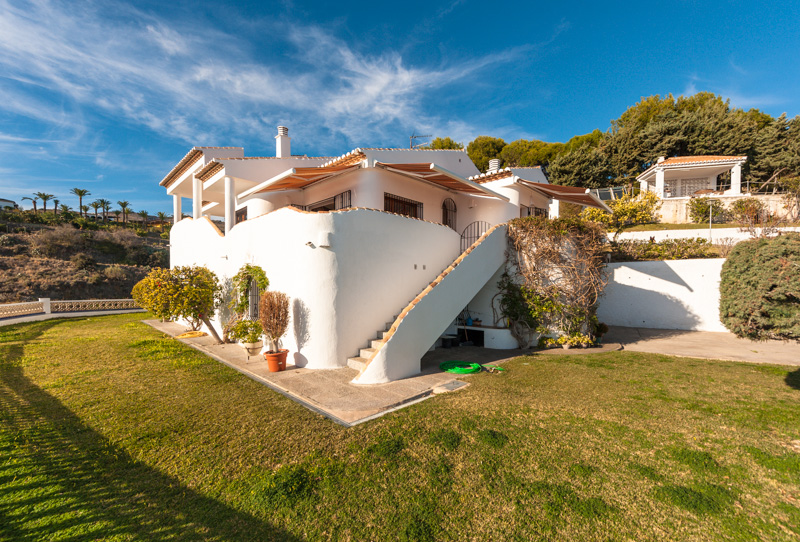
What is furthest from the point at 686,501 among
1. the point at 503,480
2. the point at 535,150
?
the point at 535,150

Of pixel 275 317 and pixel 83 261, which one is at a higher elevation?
pixel 83 261

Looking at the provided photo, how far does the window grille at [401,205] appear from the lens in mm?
13641

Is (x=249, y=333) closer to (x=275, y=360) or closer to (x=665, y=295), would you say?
(x=275, y=360)

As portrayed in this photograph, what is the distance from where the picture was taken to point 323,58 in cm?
1817

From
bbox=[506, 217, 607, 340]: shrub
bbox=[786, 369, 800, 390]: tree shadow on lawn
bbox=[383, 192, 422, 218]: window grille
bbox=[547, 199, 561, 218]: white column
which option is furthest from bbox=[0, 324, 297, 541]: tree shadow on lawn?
bbox=[547, 199, 561, 218]: white column

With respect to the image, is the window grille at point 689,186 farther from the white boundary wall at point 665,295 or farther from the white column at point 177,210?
the white column at point 177,210

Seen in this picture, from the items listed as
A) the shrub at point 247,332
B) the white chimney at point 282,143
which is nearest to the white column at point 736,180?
the white chimney at point 282,143

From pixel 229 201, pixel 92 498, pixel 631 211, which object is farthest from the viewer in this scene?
pixel 631 211

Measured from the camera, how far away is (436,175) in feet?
43.9

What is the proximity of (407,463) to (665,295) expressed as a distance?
19.5 metres

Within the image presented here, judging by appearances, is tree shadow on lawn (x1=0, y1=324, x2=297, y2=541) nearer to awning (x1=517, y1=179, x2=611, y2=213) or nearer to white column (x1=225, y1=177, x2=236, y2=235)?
white column (x1=225, y1=177, x2=236, y2=235)

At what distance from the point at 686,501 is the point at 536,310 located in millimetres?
8597

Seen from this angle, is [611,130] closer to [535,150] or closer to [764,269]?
[535,150]

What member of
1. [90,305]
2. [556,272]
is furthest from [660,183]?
[90,305]
